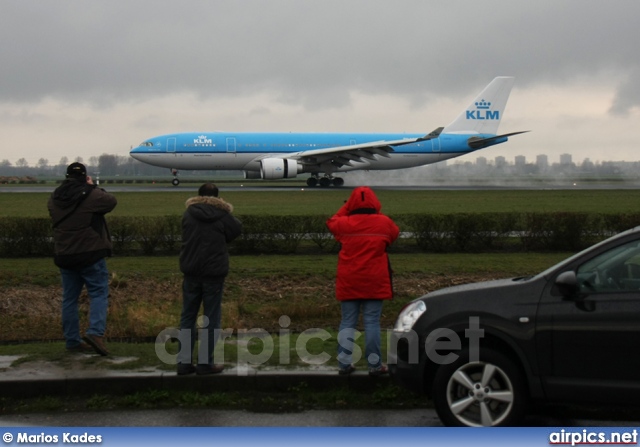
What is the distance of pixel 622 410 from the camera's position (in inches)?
272

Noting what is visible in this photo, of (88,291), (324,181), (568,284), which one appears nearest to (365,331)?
(568,284)

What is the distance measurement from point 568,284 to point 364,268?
7.24ft

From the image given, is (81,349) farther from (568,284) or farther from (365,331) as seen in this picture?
(568,284)

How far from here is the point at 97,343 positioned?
8578 millimetres

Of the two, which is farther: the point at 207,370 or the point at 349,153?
the point at 349,153

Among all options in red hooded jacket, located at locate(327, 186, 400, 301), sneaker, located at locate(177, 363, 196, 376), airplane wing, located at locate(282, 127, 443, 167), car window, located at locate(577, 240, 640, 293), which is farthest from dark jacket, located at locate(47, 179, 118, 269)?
airplane wing, located at locate(282, 127, 443, 167)

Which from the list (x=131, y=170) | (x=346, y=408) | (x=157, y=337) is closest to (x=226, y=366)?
(x=346, y=408)

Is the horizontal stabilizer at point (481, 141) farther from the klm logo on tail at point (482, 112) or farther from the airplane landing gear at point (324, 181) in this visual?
the airplane landing gear at point (324, 181)

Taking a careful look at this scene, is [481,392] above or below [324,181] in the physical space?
below

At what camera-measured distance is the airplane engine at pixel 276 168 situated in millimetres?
47000

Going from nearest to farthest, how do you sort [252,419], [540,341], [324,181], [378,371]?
[540,341]
[252,419]
[378,371]
[324,181]

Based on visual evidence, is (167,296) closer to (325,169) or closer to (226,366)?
(226,366)

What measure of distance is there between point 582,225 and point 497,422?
43.0 ft

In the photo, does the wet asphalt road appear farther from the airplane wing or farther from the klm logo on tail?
the klm logo on tail
